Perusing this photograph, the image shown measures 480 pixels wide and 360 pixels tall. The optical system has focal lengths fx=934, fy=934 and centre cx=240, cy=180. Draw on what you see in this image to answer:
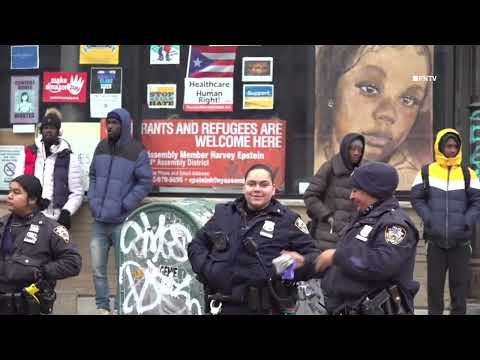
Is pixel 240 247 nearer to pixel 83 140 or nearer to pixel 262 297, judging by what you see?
pixel 262 297

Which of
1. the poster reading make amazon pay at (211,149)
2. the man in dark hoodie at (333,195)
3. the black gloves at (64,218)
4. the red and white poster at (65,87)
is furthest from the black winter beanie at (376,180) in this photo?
the red and white poster at (65,87)

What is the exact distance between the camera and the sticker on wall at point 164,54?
9578 mm

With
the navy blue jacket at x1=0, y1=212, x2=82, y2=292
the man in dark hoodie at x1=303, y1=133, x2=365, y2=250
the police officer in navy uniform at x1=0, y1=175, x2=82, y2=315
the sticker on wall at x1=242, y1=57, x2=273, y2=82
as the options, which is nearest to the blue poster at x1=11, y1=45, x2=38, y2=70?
the sticker on wall at x1=242, y1=57, x2=273, y2=82

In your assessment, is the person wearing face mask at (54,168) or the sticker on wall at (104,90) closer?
the person wearing face mask at (54,168)

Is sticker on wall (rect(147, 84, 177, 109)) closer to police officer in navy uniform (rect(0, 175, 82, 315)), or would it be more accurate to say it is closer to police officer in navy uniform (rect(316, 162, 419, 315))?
police officer in navy uniform (rect(0, 175, 82, 315))

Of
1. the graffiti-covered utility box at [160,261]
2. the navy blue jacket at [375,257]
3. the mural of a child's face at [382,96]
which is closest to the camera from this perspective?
the navy blue jacket at [375,257]

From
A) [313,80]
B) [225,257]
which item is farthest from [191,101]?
[225,257]

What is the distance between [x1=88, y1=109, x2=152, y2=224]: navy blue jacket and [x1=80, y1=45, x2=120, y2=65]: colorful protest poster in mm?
947

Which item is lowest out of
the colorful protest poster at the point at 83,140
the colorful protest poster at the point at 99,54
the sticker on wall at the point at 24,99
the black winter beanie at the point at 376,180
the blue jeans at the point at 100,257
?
the blue jeans at the point at 100,257

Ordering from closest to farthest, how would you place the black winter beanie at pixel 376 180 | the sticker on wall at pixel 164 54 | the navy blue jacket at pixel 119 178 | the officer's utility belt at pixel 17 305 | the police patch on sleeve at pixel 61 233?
the black winter beanie at pixel 376 180
the officer's utility belt at pixel 17 305
the police patch on sleeve at pixel 61 233
the navy blue jacket at pixel 119 178
the sticker on wall at pixel 164 54

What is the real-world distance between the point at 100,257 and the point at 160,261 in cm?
142

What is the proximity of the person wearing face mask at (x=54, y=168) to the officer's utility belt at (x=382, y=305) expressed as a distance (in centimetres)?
447

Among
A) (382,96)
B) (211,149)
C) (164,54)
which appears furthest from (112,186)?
(382,96)

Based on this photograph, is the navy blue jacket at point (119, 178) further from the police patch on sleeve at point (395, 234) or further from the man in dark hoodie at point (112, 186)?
the police patch on sleeve at point (395, 234)
